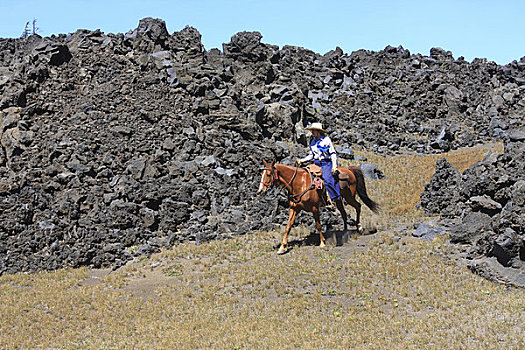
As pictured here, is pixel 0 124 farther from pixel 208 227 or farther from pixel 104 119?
pixel 208 227

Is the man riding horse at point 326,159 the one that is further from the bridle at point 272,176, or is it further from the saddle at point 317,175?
the bridle at point 272,176

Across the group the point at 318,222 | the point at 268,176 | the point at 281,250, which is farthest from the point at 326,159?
the point at 281,250

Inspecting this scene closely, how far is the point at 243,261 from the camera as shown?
16.1 meters

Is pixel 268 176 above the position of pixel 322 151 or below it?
below

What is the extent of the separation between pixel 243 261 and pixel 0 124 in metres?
18.4

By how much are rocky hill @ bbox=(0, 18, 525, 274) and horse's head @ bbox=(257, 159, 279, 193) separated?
4940 mm

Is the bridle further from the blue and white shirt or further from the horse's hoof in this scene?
the horse's hoof

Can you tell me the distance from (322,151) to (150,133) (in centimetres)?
1278

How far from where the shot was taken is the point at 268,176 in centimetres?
1518

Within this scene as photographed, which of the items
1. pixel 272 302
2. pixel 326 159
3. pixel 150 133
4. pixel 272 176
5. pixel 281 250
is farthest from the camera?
pixel 150 133

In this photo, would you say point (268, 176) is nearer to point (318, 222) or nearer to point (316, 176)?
point (316, 176)

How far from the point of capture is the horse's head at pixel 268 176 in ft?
48.9

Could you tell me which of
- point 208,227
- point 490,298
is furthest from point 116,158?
point 490,298

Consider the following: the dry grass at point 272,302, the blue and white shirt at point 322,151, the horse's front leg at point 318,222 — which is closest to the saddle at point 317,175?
the blue and white shirt at point 322,151
